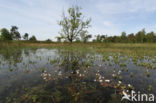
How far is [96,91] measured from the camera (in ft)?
15.7

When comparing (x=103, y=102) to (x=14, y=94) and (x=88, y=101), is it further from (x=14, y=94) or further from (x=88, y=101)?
(x=14, y=94)

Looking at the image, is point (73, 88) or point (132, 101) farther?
point (73, 88)

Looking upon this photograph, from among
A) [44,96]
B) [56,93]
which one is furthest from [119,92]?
[44,96]

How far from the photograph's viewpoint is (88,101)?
3980mm

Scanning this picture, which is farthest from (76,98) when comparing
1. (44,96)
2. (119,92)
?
(119,92)

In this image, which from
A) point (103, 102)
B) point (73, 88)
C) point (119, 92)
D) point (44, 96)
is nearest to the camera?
point (103, 102)

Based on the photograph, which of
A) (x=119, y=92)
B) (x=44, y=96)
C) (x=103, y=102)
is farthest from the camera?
(x=119, y=92)

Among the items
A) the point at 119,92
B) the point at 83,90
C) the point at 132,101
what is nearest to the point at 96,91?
the point at 83,90

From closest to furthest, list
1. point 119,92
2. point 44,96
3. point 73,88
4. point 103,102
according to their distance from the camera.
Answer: point 103,102 < point 44,96 < point 119,92 < point 73,88

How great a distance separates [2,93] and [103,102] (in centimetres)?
543

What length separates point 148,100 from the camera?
405 cm

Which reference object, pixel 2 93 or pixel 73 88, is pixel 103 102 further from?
pixel 2 93

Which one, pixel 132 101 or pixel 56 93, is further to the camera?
pixel 56 93

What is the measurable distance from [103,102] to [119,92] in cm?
140
